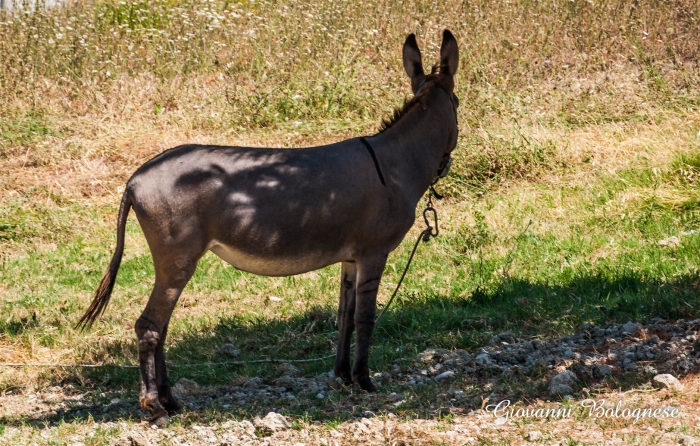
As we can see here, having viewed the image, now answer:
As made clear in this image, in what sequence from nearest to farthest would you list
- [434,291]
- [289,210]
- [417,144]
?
[289,210] → [417,144] → [434,291]

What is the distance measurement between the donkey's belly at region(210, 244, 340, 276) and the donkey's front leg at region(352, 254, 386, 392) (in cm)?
27

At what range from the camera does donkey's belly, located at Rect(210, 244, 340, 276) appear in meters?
5.69

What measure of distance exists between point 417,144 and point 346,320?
136 centimetres

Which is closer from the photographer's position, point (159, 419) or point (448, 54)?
point (159, 419)

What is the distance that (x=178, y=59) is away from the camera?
45.0ft

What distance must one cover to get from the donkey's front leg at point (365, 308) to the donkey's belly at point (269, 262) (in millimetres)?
267

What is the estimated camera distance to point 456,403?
5797 millimetres

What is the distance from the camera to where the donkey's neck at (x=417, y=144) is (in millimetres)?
6230

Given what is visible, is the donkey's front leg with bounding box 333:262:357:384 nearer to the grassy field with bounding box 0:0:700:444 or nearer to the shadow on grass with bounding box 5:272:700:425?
the shadow on grass with bounding box 5:272:700:425

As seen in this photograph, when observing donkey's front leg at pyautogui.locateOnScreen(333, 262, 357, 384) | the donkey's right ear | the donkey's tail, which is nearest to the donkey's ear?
the donkey's right ear

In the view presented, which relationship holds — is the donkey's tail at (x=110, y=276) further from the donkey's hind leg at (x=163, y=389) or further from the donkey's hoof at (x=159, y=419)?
the donkey's hoof at (x=159, y=419)

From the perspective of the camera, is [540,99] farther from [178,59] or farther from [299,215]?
[299,215]

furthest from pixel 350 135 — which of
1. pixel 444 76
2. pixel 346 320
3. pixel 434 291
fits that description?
pixel 346 320

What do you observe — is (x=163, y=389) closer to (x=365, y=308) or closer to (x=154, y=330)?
(x=154, y=330)
